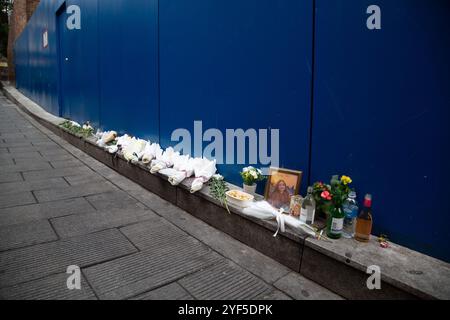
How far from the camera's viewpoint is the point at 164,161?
455 cm

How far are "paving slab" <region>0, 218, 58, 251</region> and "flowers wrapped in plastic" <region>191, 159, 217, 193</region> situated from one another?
60.0 inches

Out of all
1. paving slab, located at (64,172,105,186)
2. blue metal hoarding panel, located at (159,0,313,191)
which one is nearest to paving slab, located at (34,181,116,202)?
paving slab, located at (64,172,105,186)

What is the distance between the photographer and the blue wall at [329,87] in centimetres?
229

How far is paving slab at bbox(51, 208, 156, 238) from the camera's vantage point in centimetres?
348

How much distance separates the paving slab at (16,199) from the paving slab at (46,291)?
2.09 meters

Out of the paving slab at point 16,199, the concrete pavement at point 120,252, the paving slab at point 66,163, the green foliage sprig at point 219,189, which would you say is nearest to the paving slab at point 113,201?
the concrete pavement at point 120,252

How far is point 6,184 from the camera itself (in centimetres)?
507

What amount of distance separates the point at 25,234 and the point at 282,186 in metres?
2.61

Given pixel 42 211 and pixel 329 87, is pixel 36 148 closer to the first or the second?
pixel 42 211

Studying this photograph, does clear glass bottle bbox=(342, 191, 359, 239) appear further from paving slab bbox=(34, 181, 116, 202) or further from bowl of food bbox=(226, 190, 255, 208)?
paving slab bbox=(34, 181, 116, 202)

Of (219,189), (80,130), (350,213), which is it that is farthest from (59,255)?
(80,130)

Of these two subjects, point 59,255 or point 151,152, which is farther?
point 151,152

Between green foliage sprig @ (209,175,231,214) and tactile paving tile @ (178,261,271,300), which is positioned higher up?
green foliage sprig @ (209,175,231,214)

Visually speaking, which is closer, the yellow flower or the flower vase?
the yellow flower
